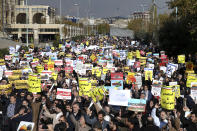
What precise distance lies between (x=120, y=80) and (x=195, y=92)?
9.28 feet

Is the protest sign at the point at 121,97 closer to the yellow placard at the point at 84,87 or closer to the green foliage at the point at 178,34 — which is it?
the yellow placard at the point at 84,87

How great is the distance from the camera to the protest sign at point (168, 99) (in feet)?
31.0

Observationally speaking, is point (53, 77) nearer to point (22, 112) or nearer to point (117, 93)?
point (117, 93)

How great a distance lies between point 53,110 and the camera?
8.94m

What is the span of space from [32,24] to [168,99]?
85.5 m

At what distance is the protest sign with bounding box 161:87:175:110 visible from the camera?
945cm

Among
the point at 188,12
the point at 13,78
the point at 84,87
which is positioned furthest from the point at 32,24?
the point at 84,87

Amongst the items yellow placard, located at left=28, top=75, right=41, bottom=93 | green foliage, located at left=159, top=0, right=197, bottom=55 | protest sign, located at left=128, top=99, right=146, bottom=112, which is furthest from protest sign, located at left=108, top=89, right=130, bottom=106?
green foliage, located at left=159, top=0, right=197, bottom=55

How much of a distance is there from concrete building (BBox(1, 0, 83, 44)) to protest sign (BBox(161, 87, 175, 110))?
64.1m

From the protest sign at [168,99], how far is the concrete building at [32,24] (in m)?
64.1

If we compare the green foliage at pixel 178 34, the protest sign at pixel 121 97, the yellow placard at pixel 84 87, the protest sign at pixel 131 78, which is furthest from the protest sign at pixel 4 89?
the green foliage at pixel 178 34

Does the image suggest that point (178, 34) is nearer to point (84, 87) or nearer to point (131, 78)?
point (131, 78)

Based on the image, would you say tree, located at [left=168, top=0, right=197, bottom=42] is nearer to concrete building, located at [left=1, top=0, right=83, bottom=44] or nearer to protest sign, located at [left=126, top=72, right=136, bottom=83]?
protest sign, located at [left=126, top=72, right=136, bottom=83]

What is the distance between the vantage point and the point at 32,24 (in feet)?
302
